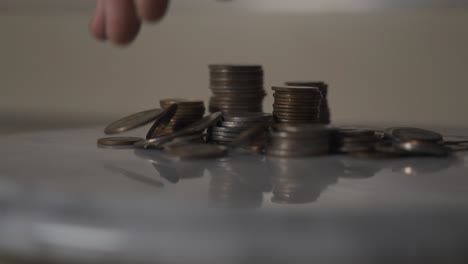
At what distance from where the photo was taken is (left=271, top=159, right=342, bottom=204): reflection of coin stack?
552 mm

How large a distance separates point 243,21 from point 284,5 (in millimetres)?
132

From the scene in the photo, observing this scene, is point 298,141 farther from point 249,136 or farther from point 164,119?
point 164,119

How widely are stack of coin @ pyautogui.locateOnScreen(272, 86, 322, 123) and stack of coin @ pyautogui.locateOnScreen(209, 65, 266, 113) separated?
146 millimetres

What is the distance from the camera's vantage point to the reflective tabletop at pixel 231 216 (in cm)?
45

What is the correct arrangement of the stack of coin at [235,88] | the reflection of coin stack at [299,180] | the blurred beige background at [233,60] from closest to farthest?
the reflection of coin stack at [299,180] < the stack of coin at [235,88] < the blurred beige background at [233,60]

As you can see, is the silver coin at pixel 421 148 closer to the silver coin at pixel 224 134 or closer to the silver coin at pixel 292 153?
the silver coin at pixel 292 153

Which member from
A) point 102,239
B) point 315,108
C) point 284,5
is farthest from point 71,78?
point 102,239

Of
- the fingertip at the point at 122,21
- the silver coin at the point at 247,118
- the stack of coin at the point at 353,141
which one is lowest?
the stack of coin at the point at 353,141

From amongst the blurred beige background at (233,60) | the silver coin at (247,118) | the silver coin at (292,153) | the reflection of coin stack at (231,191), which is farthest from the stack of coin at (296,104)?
the blurred beige background at (233,60)

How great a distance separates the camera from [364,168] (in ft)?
2.36

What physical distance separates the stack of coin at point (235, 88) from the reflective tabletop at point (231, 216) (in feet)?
1.35

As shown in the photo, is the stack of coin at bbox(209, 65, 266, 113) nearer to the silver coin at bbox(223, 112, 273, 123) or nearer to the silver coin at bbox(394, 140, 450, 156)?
the silver coin at bbox(223, 112, 273, 123)

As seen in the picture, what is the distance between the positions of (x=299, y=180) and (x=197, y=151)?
18 cm

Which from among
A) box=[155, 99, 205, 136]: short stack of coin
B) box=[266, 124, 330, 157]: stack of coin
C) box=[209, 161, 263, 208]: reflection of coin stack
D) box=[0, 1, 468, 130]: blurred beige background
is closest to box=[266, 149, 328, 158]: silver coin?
box=[266, 124, 330, 157]: stack of coin
